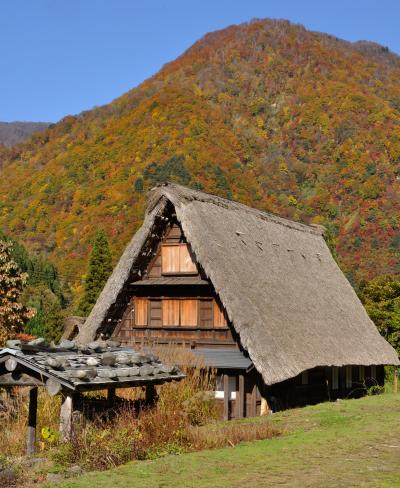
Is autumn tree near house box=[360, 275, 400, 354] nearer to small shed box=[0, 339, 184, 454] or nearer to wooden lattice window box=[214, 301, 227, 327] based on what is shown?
wooden lattice window box=[214, 301, 227, 327]

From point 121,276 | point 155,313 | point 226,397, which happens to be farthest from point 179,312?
point 226,397

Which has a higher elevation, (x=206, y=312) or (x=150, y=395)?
(x=206, y=312)

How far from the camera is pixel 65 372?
13.1 meters

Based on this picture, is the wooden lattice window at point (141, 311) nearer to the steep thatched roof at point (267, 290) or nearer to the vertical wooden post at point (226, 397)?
the steep thatched roof at point (267, 290)

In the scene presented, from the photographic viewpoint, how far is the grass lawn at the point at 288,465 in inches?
400

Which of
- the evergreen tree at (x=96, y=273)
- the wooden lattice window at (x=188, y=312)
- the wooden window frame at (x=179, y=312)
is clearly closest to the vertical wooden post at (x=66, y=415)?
the wooden window frame at (x=179, y=312)

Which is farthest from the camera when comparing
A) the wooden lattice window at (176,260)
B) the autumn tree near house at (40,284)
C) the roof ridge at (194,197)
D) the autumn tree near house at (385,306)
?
the autumn tree near house at (40,284)

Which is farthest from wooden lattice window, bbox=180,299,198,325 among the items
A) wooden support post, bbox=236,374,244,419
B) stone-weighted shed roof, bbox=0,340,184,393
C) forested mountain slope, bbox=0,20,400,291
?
forested mountain slope, bbox=0,20,400,291

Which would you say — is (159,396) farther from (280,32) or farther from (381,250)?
(280,32)

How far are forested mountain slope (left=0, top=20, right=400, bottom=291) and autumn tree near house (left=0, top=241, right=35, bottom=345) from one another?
131 ft

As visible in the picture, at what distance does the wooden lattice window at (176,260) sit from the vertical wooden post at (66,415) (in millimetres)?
10681

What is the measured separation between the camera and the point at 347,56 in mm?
141750

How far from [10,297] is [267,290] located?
1305 cm

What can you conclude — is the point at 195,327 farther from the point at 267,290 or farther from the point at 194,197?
the point at 194,197
